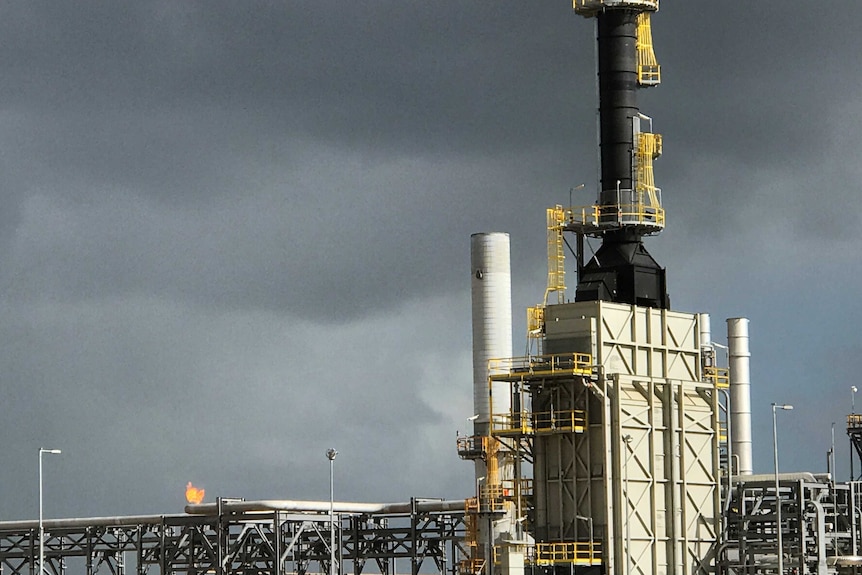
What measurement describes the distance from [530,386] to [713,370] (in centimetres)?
1345

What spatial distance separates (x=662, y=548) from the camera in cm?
8562

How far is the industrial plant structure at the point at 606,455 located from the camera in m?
83.9

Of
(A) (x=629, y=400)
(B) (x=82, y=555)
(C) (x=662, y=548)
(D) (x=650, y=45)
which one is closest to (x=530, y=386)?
(A) (x=629, y=400)

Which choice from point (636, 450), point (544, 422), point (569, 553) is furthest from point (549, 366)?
point (569, 553)

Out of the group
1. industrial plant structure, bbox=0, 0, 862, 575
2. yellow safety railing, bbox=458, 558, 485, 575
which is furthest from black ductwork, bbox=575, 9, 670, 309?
yellow safety railing, bbox=458, 558, 485, 575

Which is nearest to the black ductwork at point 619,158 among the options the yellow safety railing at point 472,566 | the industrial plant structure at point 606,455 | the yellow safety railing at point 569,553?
the industrial plant structure at point 606,455

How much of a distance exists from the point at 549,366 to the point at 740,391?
2732 centimetres

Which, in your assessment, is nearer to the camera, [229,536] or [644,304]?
[644,304]


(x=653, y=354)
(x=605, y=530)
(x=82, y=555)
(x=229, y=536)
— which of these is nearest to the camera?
(x=605, y=530)

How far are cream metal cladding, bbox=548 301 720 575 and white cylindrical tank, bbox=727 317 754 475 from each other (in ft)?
58.1

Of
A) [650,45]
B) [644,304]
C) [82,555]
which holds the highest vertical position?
[650,45]

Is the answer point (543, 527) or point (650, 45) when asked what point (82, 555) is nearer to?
point (543, 527)

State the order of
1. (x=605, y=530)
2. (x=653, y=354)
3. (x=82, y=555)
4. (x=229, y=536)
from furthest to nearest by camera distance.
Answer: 1. (x=82, y=555)
2. (x=229, y=536)
3. (x=653, y=354)
4. (x=605, y=530)

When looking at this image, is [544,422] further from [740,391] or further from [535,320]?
[740,391]
